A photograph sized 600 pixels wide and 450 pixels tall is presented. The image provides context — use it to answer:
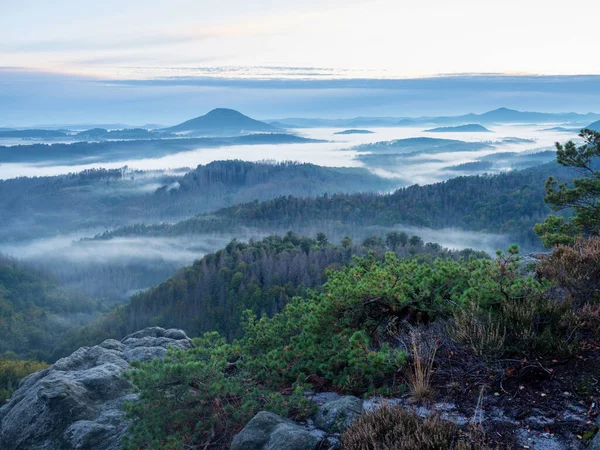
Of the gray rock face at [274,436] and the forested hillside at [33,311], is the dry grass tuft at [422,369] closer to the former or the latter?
the gray rock face at [274,436]

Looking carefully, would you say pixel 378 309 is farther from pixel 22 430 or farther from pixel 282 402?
pixel 22 430

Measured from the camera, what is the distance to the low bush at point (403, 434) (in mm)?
6750

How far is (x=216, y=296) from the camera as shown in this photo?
326 feet

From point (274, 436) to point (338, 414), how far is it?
1.16m

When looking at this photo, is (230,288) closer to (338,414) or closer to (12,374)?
(12,374)

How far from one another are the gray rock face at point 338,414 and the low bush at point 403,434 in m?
0.74

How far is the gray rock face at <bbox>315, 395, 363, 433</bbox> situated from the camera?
860 cm

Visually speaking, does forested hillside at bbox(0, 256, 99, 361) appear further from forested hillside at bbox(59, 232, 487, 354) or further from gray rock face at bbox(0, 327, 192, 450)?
gray rock face at bbox(0, 327, 192, 450)

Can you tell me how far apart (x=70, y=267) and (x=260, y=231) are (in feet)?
235

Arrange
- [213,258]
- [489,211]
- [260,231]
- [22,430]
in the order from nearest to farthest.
Result: 1. [22,430]
2. [213,258]
3. [489,211]
4. [260,231]

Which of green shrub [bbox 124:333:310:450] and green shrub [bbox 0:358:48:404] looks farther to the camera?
green shrub [bbox 0:358:48:404]

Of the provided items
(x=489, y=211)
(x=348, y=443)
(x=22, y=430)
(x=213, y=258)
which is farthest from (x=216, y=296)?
(x=489, y=211)

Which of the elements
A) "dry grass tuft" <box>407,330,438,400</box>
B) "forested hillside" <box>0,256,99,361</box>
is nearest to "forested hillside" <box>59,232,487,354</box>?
"forested hillside" <box>0,256,99,361</box>

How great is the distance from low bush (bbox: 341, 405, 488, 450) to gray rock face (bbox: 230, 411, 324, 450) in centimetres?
69
